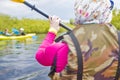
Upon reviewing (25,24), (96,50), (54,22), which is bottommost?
(96,50)

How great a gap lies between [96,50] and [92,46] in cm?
4

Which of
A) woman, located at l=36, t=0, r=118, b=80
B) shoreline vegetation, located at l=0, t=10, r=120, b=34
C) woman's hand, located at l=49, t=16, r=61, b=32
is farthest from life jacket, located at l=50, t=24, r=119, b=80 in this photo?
shoreline vegetation, located at l=0, t=10, r=120, b=34

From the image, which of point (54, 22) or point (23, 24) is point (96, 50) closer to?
point (54, 22)

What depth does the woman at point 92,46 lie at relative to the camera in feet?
8.52

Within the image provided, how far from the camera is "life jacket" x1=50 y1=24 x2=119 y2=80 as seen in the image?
8.51 ft

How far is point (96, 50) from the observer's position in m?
2.60

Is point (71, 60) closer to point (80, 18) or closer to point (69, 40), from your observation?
point (69, 40)

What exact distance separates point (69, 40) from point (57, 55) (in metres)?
0.14

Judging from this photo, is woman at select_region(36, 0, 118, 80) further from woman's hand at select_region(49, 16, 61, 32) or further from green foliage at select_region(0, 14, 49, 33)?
green foliage at select_region(0, 14, 49, 33)

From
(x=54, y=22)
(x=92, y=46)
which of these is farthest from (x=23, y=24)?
(x=92, y=46)

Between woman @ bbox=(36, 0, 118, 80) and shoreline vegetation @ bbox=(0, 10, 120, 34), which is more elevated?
shoreline vegetation @ bbox=(0, 10, 120, 34)

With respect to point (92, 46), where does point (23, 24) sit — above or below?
above

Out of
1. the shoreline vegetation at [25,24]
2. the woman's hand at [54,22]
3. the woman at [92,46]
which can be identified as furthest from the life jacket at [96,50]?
the shoreline vegetation at [25,24]

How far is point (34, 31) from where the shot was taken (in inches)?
1766
